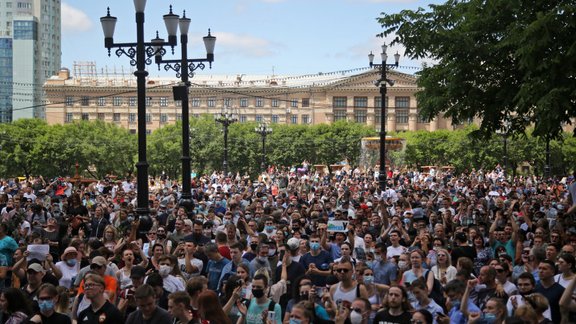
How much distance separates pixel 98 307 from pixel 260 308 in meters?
1.64

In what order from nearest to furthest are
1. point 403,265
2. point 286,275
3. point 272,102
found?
point 286,275 → point 403,265 → point 272,102

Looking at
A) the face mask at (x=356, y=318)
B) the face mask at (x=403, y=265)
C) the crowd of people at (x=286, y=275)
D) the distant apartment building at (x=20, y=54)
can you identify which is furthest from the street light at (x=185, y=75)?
the distant apartment building at (x=20, y=54)

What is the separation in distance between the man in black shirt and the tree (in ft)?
32.8

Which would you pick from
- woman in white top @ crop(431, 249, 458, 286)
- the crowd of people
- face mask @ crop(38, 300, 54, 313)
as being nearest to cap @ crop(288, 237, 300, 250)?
the crowd of people

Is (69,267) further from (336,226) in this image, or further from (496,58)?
(496,58)

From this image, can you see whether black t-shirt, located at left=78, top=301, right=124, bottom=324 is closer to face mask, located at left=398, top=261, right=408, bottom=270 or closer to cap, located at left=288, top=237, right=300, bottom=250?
cap, located at left=288, top=237, right=300, bottom=250

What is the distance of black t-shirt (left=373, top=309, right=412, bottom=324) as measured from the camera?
821cm

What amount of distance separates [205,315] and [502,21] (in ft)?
45.6

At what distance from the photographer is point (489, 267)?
10.3 m

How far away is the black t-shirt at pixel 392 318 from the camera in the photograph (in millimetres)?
8211

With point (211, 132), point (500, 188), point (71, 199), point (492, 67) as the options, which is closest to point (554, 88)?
point (492, 67)

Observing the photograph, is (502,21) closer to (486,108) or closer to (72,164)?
(486,108)

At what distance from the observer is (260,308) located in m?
8.98

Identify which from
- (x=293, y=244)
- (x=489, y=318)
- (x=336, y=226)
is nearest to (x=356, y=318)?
(x=489, y=318)
